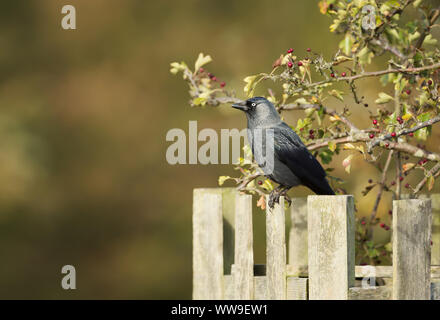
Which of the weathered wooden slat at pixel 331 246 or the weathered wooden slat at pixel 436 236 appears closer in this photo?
the weathered wooden slat at pixel 331 246

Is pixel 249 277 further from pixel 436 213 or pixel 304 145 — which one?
pixel 436 213

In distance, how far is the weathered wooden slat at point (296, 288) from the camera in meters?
3.27

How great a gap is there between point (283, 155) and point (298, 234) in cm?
58

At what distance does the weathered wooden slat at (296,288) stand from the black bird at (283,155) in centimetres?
55

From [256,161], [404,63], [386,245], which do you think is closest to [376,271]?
[386,245]

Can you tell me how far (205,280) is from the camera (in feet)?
12.3

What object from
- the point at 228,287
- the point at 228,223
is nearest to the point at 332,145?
the point at 228,223

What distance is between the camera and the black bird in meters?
3.81

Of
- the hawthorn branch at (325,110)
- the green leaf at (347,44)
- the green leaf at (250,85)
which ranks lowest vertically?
the hawthorn branch at (325,110)

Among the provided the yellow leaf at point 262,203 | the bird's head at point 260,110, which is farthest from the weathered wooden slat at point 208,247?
the bird's head at point 260,110

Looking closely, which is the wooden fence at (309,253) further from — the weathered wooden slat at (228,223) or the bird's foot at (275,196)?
the bird's foot at (275,196)

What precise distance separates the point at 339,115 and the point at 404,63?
22.7 inches

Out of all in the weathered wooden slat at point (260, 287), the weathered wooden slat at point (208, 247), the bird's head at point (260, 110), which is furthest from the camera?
the bird's head at point (260, 110)
